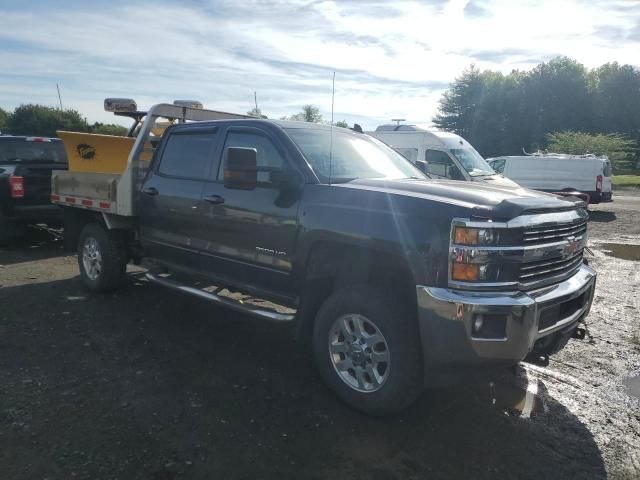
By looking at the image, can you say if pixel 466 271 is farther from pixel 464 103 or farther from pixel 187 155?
pixel 464 103

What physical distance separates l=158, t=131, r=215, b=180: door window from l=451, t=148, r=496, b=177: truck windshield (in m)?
8.20

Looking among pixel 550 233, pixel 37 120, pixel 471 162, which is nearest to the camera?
pixel 550 233

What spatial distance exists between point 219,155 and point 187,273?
125cm

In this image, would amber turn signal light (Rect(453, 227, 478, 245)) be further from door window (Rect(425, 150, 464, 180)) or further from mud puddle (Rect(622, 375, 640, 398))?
door window (Rect(425, 150, 464, 180))

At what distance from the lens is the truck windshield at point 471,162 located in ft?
39.6

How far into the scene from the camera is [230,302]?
4398mm

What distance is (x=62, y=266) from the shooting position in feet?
25.2

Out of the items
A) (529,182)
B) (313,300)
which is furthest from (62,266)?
(529,182)

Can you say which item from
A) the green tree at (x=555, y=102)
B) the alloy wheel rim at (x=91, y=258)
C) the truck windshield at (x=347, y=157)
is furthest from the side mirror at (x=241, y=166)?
the green tree at (x=555, y=102)

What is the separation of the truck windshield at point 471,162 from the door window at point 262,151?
835cm

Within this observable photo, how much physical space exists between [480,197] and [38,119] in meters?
44.5

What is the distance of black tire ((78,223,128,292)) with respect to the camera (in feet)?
19.7

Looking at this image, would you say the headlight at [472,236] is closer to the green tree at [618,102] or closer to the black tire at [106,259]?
the black tire at [106,259]

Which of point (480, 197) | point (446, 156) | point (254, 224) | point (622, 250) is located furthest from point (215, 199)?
point (622, 250)
